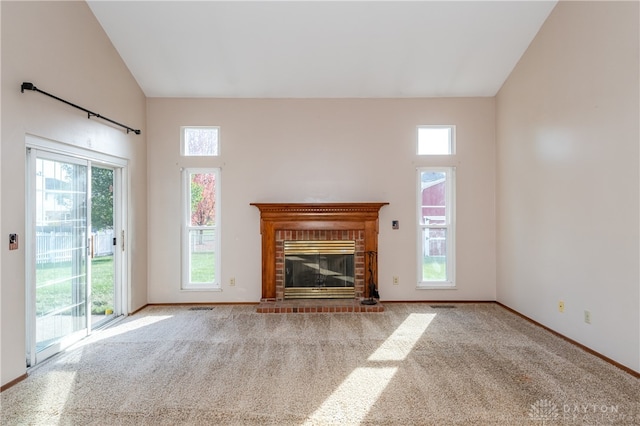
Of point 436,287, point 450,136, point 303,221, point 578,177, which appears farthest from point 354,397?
point 450,136

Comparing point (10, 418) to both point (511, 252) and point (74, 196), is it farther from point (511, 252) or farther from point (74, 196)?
point (511, 252)

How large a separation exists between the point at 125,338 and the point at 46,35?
2.95 metres

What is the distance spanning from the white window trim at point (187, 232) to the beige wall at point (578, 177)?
13.0 feet

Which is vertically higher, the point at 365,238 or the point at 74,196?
the point at 74,196

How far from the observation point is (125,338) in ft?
12.7

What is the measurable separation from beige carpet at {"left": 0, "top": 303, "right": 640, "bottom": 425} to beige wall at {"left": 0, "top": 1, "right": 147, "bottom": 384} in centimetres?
72

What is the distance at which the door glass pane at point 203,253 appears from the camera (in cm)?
525

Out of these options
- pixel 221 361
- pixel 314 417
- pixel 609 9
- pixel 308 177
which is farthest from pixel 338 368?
pixel 609 9

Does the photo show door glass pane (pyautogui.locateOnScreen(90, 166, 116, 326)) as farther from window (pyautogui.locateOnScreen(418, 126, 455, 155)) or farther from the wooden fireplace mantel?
window (pyautogui.locateOnScreen(418, 126, 455, 155))

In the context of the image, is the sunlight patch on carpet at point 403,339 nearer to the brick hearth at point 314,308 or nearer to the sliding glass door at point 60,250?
the brick hearth at point 314,308

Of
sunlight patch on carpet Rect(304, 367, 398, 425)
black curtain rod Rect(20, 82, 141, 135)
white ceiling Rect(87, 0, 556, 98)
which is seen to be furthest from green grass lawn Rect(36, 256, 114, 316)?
sunlight patch on carpet Rect(304, 367, 398, 425)

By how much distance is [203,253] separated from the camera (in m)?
Answer: 5.26

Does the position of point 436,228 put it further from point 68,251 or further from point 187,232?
point 68,251

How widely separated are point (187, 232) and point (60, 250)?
70.0 inches
